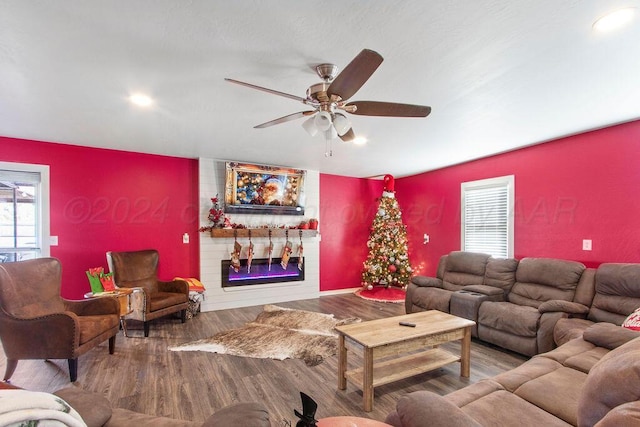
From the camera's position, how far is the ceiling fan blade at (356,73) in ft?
4.97

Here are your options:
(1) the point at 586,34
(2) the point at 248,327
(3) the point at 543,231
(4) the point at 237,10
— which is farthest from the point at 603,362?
(2) the point at 248,327

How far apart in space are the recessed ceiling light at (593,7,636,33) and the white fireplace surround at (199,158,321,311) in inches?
176

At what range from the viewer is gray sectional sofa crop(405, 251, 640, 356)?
2.76 metres

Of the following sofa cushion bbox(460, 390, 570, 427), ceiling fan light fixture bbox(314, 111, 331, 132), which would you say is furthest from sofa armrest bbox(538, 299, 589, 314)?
ceiling fan light fixture bbox(314, 111, 331, 132)

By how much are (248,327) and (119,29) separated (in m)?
3.47

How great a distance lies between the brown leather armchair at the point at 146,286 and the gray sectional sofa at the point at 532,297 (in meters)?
3.33

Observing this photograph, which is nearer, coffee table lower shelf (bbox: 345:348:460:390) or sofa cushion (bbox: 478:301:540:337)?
coffee table lower shelf (bbox: 345:348:460:390)

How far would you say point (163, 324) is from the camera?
13.3 ft

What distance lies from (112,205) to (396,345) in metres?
4.37

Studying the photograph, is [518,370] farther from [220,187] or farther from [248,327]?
[220,187]

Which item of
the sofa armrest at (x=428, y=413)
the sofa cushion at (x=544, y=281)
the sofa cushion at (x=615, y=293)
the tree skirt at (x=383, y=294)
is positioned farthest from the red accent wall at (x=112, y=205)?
the sofa cushion at (x=615, y=293)

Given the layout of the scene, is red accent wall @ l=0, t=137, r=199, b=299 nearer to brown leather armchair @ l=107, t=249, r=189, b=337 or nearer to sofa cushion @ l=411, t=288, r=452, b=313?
brown leather armchair @ l=107, t=249, r=189, b=337

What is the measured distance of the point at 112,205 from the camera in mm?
4332

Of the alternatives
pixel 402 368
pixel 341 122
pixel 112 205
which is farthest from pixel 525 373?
pixel 112 205
